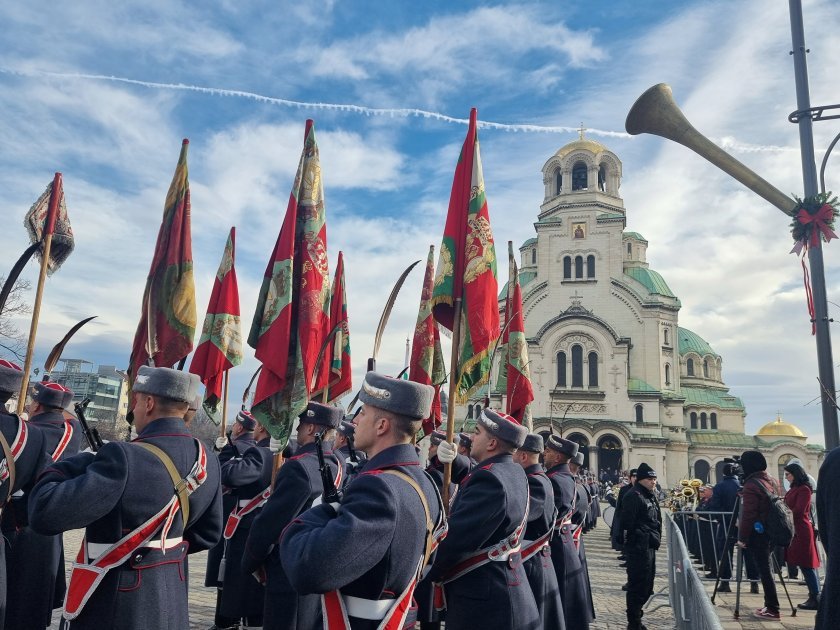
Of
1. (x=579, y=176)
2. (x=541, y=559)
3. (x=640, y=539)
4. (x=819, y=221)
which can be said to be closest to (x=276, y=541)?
(x=541, y=559)

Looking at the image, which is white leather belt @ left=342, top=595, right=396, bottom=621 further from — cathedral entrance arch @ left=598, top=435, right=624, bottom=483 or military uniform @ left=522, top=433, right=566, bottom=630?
cathedral entrance arch @ left=598, top=435, right=624, bottom=483

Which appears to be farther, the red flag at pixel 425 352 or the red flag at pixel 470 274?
the red flag at pixel 425 352

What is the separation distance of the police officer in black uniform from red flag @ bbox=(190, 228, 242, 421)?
5.20 metres

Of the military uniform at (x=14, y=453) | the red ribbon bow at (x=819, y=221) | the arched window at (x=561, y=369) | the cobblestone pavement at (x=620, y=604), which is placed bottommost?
the cobblestone pavement at (x=620, y=604)

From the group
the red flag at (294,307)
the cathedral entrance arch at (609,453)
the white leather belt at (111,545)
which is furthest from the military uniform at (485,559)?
the cathedral entrance arch at (609,453)

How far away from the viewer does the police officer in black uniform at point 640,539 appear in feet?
25.2

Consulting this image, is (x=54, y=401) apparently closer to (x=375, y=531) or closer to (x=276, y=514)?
(x=276, y=514)

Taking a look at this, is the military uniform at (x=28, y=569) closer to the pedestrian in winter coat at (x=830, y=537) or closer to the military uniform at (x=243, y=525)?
the military uniform at (x=243, y=525)

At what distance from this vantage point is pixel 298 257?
19.4 ft

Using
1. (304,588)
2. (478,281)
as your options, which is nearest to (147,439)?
(304,588)

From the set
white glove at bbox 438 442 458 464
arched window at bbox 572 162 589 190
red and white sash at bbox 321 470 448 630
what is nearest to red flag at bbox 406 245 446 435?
white glove at bbox 438 442 458 464

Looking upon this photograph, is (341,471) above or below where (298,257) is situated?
below

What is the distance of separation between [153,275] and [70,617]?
3.40 metres

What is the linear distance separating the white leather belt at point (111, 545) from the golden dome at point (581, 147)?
168ft
